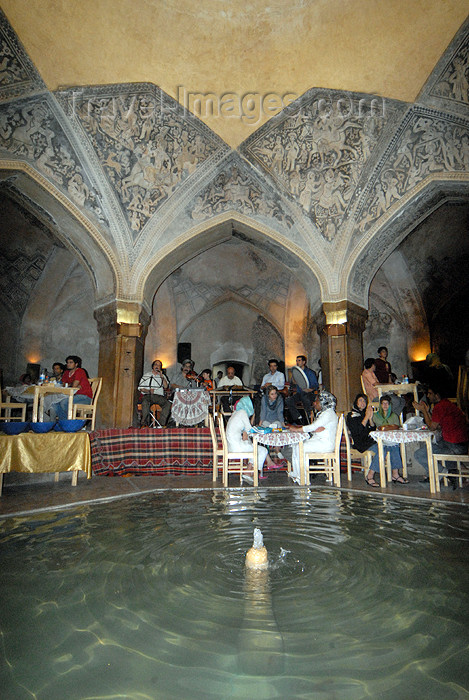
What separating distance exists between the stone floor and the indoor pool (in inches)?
42.5

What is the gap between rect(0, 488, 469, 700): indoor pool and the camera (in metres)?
1.48

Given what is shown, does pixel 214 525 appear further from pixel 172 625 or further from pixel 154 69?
pixel 154 69

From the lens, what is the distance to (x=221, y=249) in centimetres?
1496

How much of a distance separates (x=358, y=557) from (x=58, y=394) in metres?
A: 6.57

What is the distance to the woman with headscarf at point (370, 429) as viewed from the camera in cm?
638

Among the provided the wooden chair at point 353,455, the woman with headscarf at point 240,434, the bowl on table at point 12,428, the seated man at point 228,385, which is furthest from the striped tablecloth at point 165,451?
the seated man at point 228,385

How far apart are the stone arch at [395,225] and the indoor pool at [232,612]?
793 centimetres

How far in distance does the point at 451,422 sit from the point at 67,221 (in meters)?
8.86

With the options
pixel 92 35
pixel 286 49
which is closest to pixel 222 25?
pixel 286 49

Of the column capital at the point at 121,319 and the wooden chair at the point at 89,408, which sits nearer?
the wooden chair at the point at 89,408

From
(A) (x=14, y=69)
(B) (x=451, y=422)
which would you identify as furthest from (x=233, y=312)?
(B) (x=451, y=422)

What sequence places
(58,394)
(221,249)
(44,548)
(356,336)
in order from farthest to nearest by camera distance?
1. (221,249)
2. (356,336)
3. (58,394)
4. (44,548)

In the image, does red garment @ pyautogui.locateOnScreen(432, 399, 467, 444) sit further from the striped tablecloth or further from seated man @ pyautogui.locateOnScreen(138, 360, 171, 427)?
seated man @ pyautogui.locateOnScreen(138, 360, 171, 427)

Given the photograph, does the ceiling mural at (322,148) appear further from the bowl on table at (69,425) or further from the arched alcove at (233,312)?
the bowl on table at (69,425)
